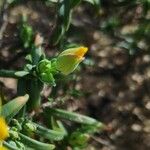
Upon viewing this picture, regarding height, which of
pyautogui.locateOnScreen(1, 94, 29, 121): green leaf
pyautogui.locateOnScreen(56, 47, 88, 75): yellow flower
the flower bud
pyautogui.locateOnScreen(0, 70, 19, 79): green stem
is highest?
pyautogui.locateOnScreen(56, 47, 88, 75): yellow flower

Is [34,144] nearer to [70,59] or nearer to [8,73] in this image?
[8,73]

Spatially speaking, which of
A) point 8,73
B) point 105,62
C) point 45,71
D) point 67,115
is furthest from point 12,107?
point 105,62

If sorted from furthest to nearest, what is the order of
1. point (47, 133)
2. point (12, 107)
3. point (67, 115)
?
point (67, 115)
point (47, 133)
point (12, 107)

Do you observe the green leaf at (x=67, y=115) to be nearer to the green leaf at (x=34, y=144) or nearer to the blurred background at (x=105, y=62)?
the blurred background at (x=105, y=62)

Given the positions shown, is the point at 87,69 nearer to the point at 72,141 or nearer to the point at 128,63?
the point at 128,63

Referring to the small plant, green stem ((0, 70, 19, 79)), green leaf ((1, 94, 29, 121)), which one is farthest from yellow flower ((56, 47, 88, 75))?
green stem ((0, 70, 19, 79))

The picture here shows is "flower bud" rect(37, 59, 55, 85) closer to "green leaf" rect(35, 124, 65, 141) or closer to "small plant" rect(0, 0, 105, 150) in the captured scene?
"small plant" rect(0, 0, 105, 150)

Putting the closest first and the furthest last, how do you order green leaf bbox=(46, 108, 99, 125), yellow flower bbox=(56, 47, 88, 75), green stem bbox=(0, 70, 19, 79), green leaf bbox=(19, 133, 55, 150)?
yellow flower bbox=(56, 47, 88, 75)
green leaf bbox=(19, 133, 55, 150)
green stem bbox=(0, 70, 19, 79)
green leaf bbox=(46, 108, 99, 125)

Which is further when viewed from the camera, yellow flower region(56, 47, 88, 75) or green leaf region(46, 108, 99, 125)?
green leaf region(46, 108, 99, 125)
